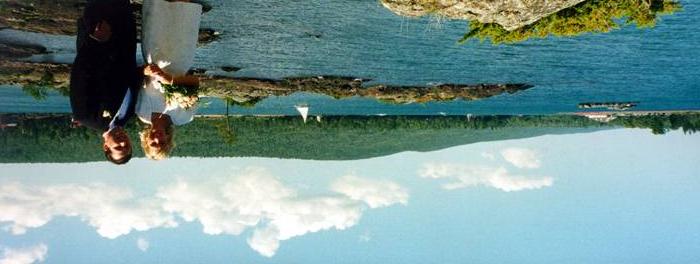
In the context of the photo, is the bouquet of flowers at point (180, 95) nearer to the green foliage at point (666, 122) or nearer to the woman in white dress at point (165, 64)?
the woman in white dress at point (165, 64)

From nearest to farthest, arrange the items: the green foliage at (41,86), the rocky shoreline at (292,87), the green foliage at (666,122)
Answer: the rocky shoreline at (292,87)
the green foliage at (41,86)
the green foliage at (666,122)

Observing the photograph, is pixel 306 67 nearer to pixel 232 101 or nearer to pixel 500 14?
pixel 232 101

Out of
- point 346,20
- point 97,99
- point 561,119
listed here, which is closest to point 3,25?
point 97,99

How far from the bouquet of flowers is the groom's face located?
20.0 inches

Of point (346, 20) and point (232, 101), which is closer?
point (346, 20)

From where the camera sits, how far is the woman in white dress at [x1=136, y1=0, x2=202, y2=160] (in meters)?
4.45

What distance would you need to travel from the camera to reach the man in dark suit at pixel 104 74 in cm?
420

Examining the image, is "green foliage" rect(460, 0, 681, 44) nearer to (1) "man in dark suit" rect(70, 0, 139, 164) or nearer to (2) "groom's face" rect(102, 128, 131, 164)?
(1) "man in dark suit" rect(70, 0, 139, 164)

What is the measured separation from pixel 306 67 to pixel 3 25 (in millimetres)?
Answer: 3883

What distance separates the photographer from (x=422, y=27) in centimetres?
591

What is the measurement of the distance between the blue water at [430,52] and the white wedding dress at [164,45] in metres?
0.64

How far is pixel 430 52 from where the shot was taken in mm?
6754

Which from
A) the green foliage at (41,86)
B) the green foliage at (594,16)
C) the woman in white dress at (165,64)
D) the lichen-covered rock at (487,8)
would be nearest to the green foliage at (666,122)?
the green foliage at (594,16)

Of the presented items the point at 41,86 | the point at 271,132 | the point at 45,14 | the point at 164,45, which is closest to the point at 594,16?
the point at 164,45
